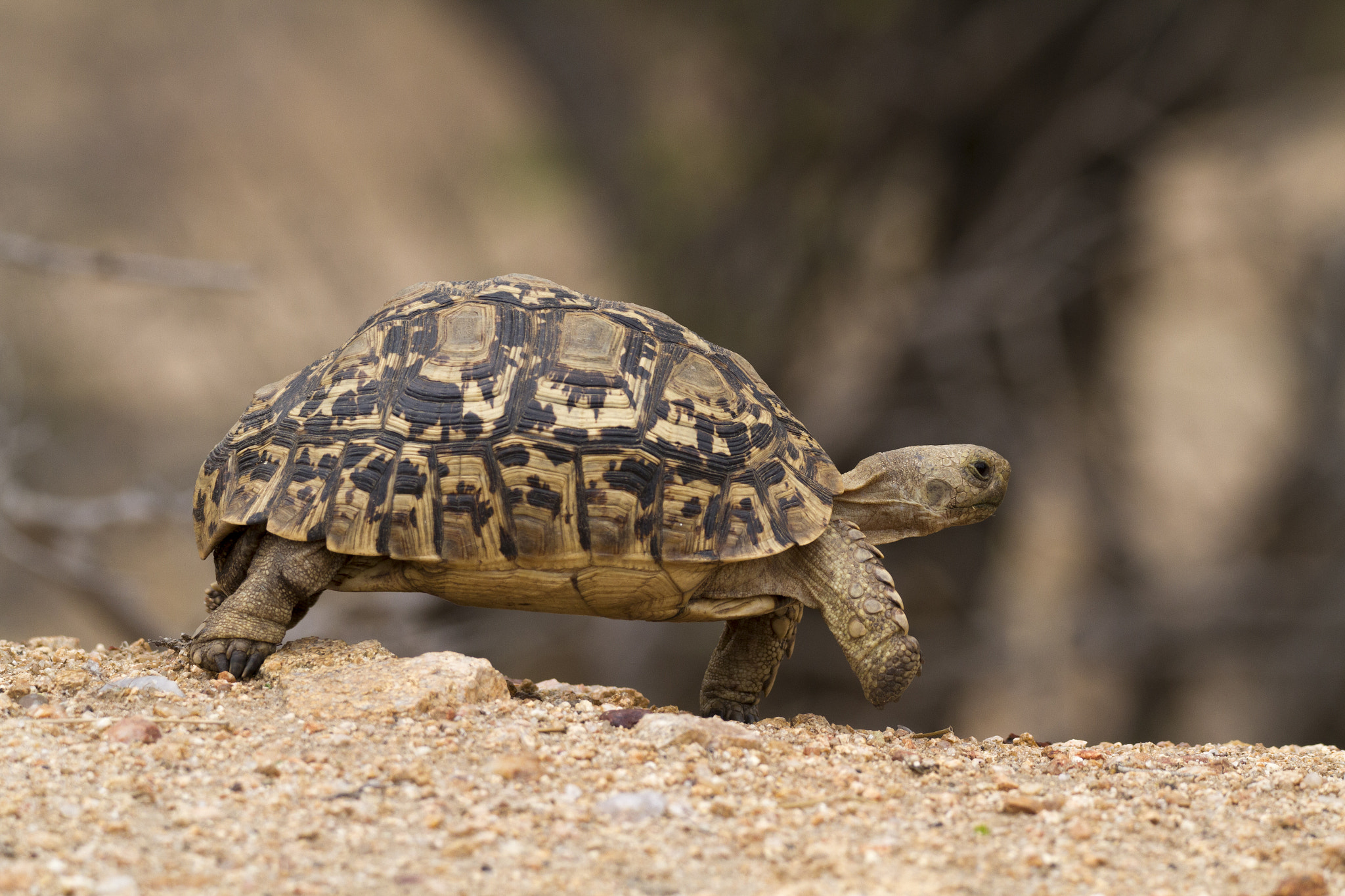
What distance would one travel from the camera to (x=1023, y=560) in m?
13.4

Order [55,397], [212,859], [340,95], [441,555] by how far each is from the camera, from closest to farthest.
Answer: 1. [212,859]
2. [441,555]
3. [55,397]
4. [340,95]

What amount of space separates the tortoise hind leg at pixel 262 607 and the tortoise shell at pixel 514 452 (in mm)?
144

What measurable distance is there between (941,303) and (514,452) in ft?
21.9

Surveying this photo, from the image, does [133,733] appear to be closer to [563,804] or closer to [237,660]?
[237,660]

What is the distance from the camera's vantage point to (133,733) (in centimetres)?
350

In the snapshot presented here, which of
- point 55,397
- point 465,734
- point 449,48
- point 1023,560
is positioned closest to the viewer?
point 465,734

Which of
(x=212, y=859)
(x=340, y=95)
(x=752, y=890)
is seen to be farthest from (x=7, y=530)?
(x=340, y=95)

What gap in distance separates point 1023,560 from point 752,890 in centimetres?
1117

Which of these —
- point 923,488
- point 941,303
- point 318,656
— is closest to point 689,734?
point 318,656

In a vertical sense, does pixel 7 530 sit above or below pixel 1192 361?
below

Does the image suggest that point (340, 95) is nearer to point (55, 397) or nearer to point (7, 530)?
point (55, 397)

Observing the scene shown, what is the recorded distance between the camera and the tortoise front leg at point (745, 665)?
508 centimetres

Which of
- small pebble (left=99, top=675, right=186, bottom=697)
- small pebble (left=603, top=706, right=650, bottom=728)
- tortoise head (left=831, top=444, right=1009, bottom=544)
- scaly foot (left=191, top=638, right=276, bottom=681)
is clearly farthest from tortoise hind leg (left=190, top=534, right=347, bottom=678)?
tortoise head (left=831, top=444, right=1009, bottom=544)

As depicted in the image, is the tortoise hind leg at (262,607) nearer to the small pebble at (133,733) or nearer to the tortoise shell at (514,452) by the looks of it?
the tortoise shell at (514,452)
